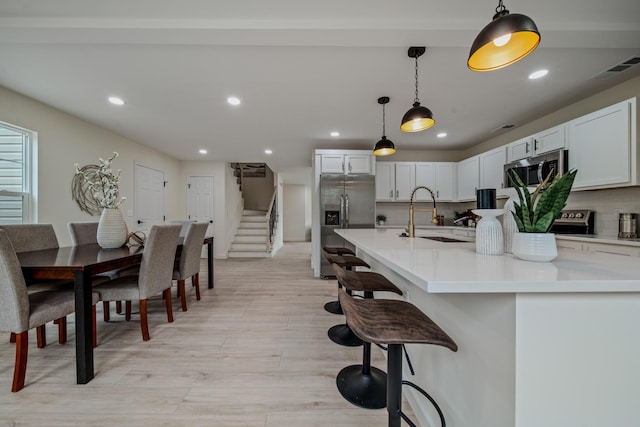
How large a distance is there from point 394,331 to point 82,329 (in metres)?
1.98

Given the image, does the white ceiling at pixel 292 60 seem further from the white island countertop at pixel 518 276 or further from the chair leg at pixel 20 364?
the chair leg at pixel 20 364

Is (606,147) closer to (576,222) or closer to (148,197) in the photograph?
(576,222)

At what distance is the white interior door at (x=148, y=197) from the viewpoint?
15.1ft

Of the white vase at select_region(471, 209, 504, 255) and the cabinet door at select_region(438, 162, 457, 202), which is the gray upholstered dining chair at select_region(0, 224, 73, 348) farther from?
the cabinet door at select_region(438, 162, 457, 202)

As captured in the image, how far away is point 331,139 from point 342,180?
78 centimetres

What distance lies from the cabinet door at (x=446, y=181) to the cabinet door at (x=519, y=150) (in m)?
1.20

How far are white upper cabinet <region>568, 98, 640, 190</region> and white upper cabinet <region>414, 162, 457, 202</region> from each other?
6.67 feet

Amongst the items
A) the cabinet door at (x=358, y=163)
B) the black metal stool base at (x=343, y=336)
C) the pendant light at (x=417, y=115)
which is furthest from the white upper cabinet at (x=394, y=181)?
the black metal stool base at (x=343, y=336)

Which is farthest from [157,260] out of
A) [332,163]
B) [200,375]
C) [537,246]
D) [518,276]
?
[332,163]

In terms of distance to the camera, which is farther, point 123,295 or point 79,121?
point 79,121

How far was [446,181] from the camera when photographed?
4617mm

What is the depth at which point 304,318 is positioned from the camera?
250 cm

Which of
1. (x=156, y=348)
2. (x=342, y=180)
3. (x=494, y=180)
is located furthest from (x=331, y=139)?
(x=156, y=348)

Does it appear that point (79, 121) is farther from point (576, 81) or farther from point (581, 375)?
point (576, 81)
